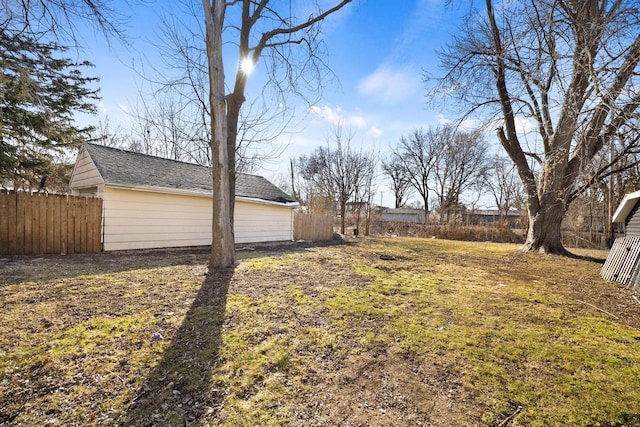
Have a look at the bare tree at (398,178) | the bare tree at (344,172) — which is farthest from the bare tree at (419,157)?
the bare tree at (344,172)

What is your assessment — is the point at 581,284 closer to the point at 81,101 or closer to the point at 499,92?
the point at 499,92

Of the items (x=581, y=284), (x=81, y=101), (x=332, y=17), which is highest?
(x=332, y=17)

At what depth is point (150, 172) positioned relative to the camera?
354 inches

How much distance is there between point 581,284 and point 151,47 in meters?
10.4

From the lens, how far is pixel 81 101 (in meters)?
11.0

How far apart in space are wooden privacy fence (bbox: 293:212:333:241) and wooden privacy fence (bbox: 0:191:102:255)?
27.5 feet

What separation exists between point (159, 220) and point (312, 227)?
7907mm

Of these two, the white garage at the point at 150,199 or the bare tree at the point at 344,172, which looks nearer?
the white garage at the point at 150,199

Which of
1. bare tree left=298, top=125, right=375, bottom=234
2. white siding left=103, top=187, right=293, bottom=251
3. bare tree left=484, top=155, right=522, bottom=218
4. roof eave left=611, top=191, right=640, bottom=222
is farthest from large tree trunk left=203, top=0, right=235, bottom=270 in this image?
bare tree left=484, top=155, right=522, bottom=218

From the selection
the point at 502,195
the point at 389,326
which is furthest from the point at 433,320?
the point at 502,195

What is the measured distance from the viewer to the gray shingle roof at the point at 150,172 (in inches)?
309

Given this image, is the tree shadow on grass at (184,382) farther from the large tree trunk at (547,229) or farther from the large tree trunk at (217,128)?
the large tree trunk at (547,229)

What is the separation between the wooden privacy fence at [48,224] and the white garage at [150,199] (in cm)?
31

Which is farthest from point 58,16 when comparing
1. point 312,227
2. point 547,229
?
point 547,229
